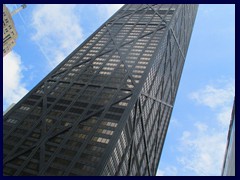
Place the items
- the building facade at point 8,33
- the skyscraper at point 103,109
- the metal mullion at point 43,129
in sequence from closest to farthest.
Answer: the metal mullion at point 43,129
the skyscraper at point 103,109
the building facade at point 8,33

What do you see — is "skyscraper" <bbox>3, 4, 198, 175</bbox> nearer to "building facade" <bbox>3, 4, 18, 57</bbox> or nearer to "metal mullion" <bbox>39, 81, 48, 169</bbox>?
"metal mullion" <bbox>39, 81, 48, 169</bbox>

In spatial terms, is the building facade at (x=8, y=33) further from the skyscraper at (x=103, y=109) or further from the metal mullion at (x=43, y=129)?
the metal mullion at (x=43, y=129)

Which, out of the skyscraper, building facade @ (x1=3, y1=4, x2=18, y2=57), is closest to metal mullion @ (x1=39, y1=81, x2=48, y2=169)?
the skyscraper

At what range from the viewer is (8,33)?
150625 millimetres

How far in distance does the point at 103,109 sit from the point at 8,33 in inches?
3319

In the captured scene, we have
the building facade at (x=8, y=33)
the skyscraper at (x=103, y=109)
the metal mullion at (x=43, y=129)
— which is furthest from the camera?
the building facade at (x=8, y=33)

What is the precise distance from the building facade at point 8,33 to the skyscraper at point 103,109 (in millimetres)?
40313

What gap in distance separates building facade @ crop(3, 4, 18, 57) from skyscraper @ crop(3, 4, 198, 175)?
40.3 metres

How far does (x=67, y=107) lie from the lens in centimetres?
9306

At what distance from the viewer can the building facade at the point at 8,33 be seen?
145425 mm

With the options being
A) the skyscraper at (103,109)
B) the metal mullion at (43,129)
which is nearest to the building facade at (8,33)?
the skyscraper at (103,109)
